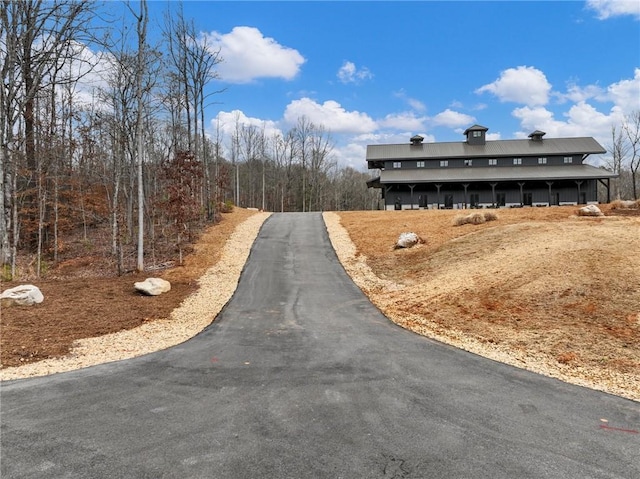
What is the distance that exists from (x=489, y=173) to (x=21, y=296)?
35.6 m

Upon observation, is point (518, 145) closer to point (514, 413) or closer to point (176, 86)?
point (176, 86)

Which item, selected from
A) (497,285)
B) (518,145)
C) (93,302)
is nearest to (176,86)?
(93,302)

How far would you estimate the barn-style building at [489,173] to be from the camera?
112ft

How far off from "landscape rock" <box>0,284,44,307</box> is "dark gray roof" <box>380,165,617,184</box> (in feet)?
95.6

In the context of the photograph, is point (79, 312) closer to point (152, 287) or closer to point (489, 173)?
point (152, 287)

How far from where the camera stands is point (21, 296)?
329 inches

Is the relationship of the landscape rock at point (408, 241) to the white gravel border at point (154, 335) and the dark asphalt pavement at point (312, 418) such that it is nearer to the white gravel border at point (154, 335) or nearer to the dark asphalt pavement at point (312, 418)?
the white gravel border at point (154, 335)

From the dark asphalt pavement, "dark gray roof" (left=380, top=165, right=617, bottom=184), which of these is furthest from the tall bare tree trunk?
"dark gray roof" (left=380, top=165, right=617, bottom=184)

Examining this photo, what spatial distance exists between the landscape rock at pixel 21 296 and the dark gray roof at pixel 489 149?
108ft

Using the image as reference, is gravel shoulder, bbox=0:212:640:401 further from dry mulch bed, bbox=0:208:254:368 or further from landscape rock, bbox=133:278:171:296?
landscape rock, bbox=133:278:171:296

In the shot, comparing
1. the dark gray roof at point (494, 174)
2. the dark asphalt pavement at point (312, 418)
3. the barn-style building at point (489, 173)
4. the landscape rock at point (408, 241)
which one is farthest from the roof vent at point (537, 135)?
the dark asphalt pavement at point (312, 418)

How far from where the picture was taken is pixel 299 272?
46.1ft

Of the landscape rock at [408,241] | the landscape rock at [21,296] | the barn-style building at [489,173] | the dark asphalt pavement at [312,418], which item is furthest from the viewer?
the barn-style building at [489,173]

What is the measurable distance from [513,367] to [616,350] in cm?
183
